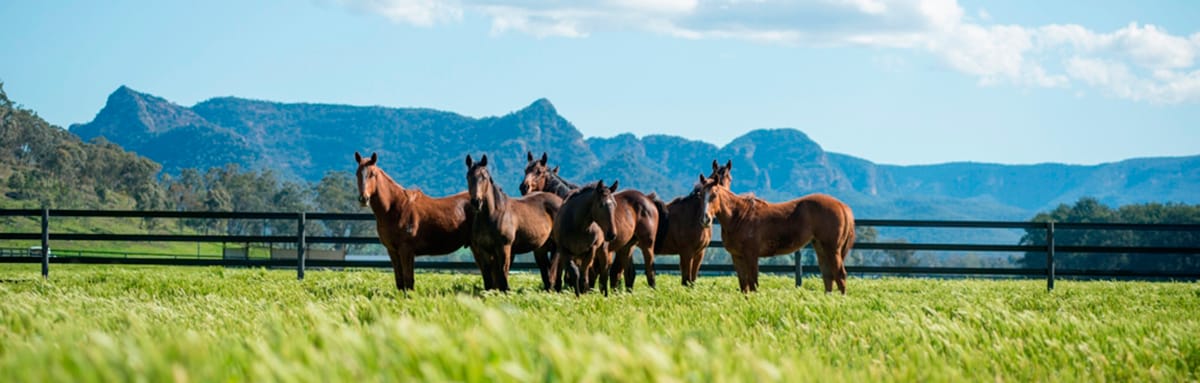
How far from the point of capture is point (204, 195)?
15962 cm

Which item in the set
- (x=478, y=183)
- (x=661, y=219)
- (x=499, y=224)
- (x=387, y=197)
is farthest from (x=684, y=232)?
(x=387, y=197)

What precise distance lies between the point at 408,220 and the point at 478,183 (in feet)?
5.63

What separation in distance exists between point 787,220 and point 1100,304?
3.82 metres

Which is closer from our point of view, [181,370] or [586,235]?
[181,370]

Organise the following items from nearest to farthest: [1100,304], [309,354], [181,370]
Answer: [181,370] < [309,354] < [1100,304]

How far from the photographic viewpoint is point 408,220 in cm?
1241

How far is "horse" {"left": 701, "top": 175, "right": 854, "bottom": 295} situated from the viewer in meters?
12.9

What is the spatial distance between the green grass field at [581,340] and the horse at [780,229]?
7.44 ft

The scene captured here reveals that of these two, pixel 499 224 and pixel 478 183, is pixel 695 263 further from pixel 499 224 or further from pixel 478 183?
pixel 478 183

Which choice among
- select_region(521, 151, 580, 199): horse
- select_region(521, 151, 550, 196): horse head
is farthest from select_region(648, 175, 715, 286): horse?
select_region(521, 151, 550, 196): horse head

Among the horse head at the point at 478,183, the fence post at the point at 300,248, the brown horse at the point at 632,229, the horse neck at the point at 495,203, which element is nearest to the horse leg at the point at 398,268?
the horse neck at the point at 495,203

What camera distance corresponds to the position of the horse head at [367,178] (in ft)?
38.4

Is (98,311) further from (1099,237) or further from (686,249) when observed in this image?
(1099,237)

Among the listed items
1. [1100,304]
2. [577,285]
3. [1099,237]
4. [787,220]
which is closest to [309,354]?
[577,285]
